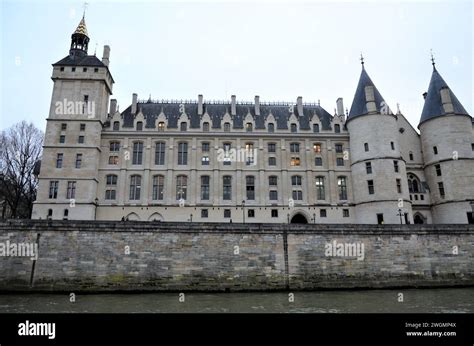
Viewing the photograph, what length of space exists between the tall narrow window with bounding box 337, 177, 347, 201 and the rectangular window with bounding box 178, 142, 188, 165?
56.5 feet

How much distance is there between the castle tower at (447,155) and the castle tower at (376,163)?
378 centimetres

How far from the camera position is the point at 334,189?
3700cm

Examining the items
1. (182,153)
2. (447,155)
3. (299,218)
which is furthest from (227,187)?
(447,155)

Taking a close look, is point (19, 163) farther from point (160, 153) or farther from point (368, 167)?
point (368, 167)

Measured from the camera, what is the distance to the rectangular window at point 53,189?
1334 inches

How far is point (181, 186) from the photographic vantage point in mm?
36531

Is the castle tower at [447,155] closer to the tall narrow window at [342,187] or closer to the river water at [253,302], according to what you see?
the tall narrow window at [342,187]

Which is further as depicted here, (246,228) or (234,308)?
(246,228)

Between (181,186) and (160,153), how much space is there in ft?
14.8

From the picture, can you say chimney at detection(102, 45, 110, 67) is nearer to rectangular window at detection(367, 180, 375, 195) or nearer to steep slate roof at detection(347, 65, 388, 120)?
steep slate roof at detection(347, 65, 388, 120)

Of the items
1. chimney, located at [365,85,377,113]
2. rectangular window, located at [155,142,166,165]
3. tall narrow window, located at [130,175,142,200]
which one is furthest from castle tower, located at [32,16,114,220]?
chimney, located at [365,85,377,113]
